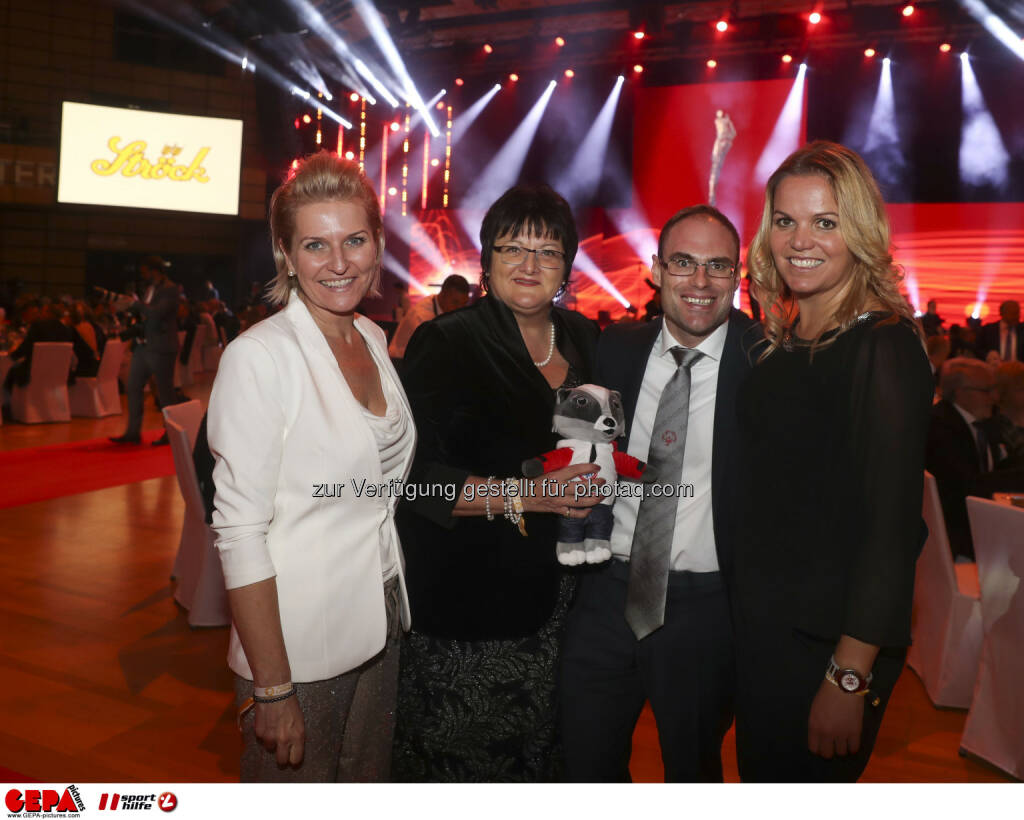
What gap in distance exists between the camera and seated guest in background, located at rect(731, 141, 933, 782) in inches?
54.2

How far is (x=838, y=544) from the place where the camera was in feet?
4.78

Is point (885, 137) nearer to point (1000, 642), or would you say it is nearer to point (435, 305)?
point (435, 305)

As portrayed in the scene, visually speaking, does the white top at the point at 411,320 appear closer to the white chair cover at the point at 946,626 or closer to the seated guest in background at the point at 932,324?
the white chair cover at the point at 946,626

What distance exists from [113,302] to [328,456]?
1393 centimetres

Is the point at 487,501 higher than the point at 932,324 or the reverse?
the reverse

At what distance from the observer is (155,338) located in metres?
7.67

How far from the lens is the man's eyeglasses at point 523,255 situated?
6.07 ft

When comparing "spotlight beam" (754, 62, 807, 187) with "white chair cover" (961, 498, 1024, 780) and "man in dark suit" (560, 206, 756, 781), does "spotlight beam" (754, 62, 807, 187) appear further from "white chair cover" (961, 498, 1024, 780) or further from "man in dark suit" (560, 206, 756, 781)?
"man in dark suit" (560, 206, 756, 781)

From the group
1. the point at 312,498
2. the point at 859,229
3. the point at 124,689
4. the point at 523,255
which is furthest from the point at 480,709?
the point at 124,689

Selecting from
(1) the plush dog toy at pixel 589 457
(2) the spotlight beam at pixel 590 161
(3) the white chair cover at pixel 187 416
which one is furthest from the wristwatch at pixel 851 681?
(2) the spotlight beam at pixel 590 161

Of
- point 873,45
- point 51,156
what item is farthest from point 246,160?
point 873,45

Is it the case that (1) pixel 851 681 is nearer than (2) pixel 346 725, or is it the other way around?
(1) pixel 851 681
